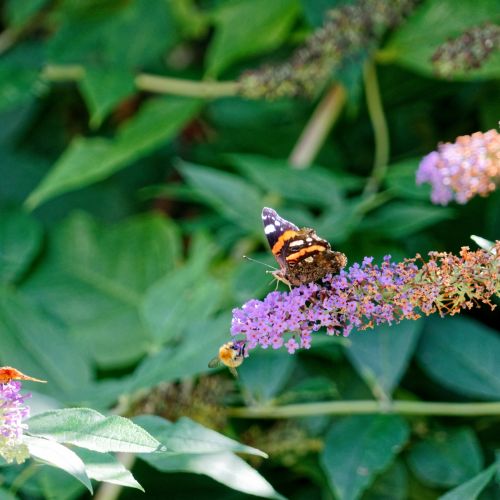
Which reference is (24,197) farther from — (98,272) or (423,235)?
(423,235)

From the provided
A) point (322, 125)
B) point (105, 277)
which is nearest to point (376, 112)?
point (322, 125)

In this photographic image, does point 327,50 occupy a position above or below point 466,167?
above

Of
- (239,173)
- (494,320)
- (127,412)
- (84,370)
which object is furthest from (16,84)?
(494,320)

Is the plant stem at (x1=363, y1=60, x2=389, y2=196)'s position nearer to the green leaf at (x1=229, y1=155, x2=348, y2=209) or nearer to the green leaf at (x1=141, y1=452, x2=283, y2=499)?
the green leaf at (x1=229, y1=155, x2=348, y2=209)

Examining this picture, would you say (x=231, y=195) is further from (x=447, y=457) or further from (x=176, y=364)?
(x=447, y=457)

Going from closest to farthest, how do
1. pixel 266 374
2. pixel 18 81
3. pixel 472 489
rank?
pixel 472 489, pixel 266 374, pixel 18 81

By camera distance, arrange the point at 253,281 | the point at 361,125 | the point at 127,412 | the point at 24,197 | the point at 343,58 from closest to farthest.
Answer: the point at 127,412, the point at 253,281, the point at 343,58, the point at 361,125, the point at 24,197

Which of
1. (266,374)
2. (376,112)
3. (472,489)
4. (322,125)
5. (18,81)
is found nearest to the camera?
(472,489)

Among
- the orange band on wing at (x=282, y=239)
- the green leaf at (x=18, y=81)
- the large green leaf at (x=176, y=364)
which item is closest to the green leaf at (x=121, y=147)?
the green leaf at (x=18, y=81)
